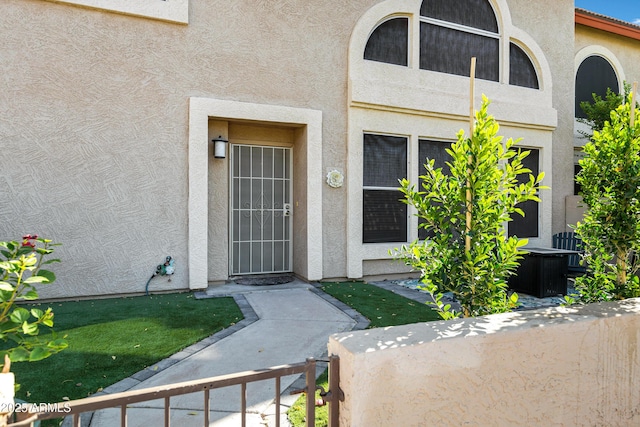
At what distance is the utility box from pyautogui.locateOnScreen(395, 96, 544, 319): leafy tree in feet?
15.0

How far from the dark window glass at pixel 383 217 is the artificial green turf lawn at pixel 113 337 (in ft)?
10.5

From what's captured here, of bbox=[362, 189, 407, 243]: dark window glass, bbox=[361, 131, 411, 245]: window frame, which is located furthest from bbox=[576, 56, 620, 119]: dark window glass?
bbox=[362, 189, 407, 243]: dark window glass

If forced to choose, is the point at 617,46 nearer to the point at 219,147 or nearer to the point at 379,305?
the point at 379,305

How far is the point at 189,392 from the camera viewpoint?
1.56m

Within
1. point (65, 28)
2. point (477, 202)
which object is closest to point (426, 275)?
point (477, 202)

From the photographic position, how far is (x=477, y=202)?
8.86 feet

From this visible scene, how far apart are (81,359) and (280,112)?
192 inches

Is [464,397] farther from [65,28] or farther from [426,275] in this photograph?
[65,28]

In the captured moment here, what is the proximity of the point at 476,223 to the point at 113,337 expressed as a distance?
158 inches

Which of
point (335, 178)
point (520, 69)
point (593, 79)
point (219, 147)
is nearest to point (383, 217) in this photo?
point (335, 178)

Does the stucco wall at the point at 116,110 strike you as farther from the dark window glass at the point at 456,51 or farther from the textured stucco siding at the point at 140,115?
the dark window glass at the point at 456,51

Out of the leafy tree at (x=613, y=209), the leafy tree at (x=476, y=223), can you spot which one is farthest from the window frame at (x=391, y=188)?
the leafy tree at (x=476, y=223)

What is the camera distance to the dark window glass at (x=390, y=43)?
7.68 meters

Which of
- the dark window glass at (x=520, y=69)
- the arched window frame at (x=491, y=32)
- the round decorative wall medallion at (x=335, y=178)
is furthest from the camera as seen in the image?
the dark window glass at (x=520, y=69)
